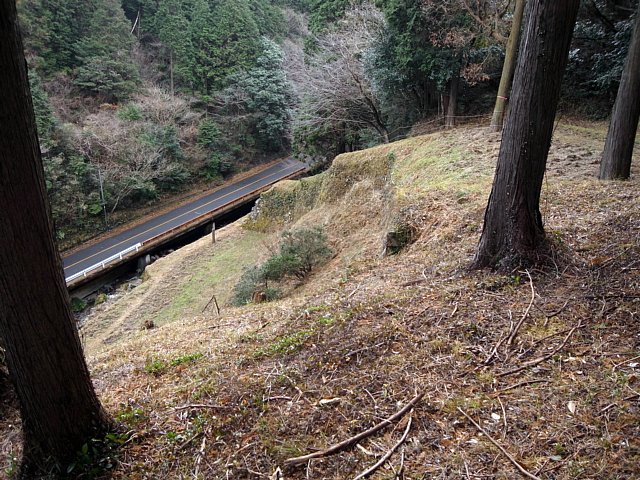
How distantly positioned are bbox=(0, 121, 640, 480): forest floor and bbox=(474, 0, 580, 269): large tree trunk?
293 mm

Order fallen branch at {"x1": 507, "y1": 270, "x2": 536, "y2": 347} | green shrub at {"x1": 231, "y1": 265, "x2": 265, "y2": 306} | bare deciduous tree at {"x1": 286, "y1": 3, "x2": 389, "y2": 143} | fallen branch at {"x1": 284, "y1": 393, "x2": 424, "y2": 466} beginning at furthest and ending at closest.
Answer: bare deciduous tree at {"x1": 286, "y1": 3, "x2": 389, "y2": 143} < green shrub at {"x1": 231, "y1": 265, "x2": 265, "y2": 306} < fallen branch at {"x1": 507, "y1": 270, "x2": 536, "y2": 347} < fallen branch at {"x1": 284, "y1": 393, "x2": 424, "y2": 466}

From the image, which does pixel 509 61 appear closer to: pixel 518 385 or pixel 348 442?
pixel 518 385

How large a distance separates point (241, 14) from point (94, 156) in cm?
1743


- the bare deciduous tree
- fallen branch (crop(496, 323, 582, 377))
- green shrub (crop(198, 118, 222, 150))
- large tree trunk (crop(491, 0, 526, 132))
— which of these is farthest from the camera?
green shrub (crop(198, 118, 222, 150))

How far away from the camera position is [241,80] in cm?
3050

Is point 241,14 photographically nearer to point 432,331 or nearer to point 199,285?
point 199,285

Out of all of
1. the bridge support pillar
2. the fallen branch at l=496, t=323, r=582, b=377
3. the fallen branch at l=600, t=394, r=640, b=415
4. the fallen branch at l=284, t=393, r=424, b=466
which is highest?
the fallen branch at l=600, t=394, r=640, b=415

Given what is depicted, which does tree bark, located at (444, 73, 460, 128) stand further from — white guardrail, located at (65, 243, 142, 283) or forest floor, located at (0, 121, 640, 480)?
white guardrail, located at (65, 243, 142, 283)

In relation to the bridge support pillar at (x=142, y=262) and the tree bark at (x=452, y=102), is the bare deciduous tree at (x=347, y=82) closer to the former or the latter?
the tree bark at (x=452, y=102)

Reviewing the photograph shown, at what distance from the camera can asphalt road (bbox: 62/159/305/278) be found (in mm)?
19375

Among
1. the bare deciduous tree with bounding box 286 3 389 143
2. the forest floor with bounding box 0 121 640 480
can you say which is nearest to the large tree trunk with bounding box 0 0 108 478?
the forest floor with bounding box 0 121 640 480

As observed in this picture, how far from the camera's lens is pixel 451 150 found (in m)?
11.4

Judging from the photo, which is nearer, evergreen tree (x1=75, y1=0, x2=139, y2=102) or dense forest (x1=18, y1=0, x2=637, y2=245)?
dense forest (x1=18, y1=0, x2=637, y2=245)

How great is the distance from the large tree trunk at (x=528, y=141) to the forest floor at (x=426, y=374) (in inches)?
11.5
